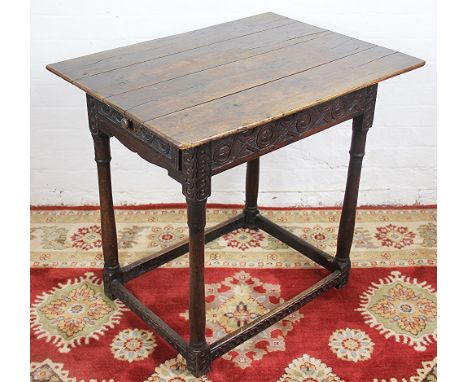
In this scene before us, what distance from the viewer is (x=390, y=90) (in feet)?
10.7

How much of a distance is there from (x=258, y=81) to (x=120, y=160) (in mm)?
1354

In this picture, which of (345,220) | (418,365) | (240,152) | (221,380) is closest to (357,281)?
(345,220)

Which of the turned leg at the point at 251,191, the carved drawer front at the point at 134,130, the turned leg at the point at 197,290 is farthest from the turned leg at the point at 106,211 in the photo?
the turned leg at the point at 251,191

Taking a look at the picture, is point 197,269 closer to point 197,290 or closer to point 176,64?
point 197,290

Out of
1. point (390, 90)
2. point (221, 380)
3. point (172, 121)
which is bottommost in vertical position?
point (221, 380)

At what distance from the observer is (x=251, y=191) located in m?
3.14

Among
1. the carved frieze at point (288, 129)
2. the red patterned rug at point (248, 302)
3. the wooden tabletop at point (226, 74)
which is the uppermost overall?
the wooden tabletop at point (226, 74)

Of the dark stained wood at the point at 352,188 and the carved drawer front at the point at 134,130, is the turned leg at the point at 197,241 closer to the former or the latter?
the carved drawer front at the point at 134,130

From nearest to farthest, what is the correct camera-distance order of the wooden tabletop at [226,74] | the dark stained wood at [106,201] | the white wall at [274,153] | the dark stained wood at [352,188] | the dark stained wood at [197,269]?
the wooden tabletop at [226,74] < the dark stained wood at [197,269] < the dark stained wood at [106,201] < the dark stained wood at [352,188] < the white wall at [274,153]

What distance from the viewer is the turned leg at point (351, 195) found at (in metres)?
2.53

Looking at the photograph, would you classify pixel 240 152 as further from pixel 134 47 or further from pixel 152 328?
pixel 152 328

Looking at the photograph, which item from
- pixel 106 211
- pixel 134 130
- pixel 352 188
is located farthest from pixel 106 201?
pixel 352 188

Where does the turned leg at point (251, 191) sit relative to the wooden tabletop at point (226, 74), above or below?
below

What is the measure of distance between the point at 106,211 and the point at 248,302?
706 mm
